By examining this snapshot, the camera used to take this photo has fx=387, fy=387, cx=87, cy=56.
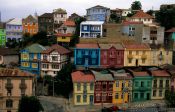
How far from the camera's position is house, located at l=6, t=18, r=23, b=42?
73.6 meters

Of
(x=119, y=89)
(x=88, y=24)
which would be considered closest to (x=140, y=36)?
(x=88, y=24)

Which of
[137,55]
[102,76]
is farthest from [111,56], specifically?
[102,76]

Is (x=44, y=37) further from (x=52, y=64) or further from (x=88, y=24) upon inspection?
(x=52, y=64)

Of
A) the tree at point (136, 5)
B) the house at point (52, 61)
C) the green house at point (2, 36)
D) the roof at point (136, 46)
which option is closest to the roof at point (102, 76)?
the roof at point (136, 46)

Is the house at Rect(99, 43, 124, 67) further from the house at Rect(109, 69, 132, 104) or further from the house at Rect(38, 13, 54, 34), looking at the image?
the house at Rect(38, 13, 54, 34)

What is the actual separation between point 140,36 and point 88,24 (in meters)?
9.32

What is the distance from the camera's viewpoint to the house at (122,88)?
4675 centimetres

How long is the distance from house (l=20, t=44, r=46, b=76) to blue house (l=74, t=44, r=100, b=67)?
5977mm

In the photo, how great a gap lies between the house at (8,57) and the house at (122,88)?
1931 cm

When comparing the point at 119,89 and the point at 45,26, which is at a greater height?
the point at 45,26

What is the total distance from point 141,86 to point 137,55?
276 inches

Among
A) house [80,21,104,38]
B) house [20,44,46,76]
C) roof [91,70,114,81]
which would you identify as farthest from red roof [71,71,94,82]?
house [80,21,104,38]

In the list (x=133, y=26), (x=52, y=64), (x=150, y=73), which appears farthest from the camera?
(x=133, y=26)

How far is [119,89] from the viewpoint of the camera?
1849 inches
